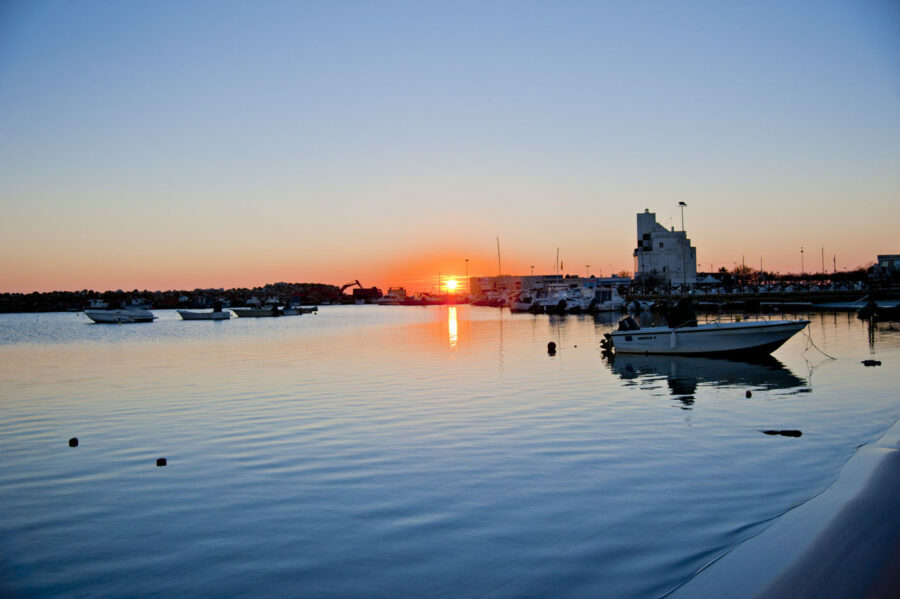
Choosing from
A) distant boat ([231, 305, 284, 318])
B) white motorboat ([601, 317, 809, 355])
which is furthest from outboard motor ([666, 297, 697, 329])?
distant boat ([231, 305, 284, 318])

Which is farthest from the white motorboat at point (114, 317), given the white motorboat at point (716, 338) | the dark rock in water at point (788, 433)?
the dark rock in water at point (788, 433)

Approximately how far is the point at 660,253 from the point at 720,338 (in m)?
115

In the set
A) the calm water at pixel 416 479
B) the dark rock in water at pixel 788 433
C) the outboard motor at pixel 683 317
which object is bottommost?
the calm water at pixel 416 479

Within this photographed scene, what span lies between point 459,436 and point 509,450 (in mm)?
1828

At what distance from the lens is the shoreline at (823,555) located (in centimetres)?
680

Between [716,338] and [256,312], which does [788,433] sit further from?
[256,312]

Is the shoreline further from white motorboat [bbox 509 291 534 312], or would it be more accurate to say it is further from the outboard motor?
white motorboat [bbox 509 291 534 312]

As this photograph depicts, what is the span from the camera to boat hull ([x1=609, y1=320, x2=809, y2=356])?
28047 millimetres

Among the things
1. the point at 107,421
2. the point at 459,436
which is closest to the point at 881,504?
the point at 459,436

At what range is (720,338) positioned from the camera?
28719mm

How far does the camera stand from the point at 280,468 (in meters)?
12.6

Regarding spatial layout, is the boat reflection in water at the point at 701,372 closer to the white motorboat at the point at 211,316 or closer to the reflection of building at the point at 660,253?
the white motorboat at the point at 211,316

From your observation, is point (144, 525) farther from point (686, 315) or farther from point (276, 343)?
point (276, 343)

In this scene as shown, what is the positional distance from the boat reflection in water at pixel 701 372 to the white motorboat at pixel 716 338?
1.43 feet
